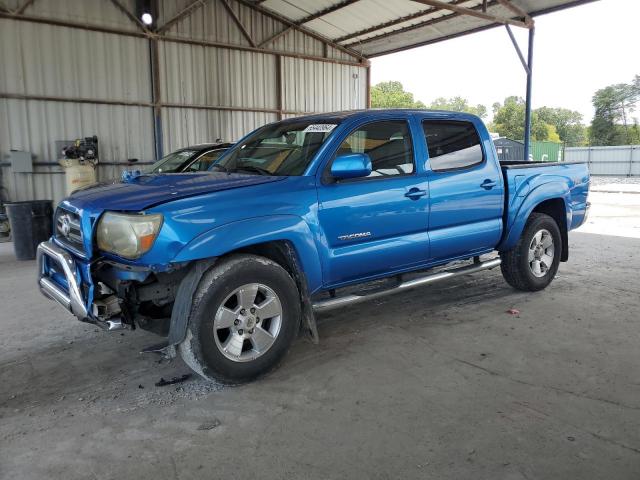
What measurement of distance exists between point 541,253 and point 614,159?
113 ft

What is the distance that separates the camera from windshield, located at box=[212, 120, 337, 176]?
393 centimetres

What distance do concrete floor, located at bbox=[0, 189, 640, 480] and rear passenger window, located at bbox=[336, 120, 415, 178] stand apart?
55.5 inches

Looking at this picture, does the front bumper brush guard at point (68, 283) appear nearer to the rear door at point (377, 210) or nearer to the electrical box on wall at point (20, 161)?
the rear door at point (377, 210)

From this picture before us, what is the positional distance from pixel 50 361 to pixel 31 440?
126 cm

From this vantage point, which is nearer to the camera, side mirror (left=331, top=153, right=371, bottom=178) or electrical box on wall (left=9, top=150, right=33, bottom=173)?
side mirror (left=331, top=153, right=371, bottom=178)

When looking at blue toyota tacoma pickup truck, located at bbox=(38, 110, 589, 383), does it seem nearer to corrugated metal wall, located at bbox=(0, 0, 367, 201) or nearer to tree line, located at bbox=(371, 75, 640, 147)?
corrugated metal wall, located at bbox=(0, 0, 367, 201)

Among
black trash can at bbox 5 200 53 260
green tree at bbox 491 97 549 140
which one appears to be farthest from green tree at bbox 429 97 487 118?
black trash can at bbox 5 200 53 260

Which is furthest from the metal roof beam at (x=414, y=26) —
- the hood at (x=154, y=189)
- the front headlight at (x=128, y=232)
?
the front headlight at (x=128, y=232)

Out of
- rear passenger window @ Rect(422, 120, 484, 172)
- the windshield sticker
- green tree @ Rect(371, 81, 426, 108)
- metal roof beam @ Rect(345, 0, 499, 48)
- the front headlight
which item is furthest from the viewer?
green tree @ Rect(371, 81, 426, 108)

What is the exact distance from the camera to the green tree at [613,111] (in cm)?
5884

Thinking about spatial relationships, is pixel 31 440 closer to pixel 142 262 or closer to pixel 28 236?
pixel 142 262

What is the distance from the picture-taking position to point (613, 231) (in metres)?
10.1

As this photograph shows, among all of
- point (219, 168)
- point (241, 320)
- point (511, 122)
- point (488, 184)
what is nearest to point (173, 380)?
point (241, 320)

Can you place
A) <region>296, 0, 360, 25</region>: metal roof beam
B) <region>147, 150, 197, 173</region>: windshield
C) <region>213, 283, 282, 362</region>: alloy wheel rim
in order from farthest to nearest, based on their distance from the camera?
<region>296, 0, 360, 25</region>: metal roof beam → <region>147, 150, 197, 173</region>: windshield → <region>213, 283, 282, 362</region>: alloy wheel rim
